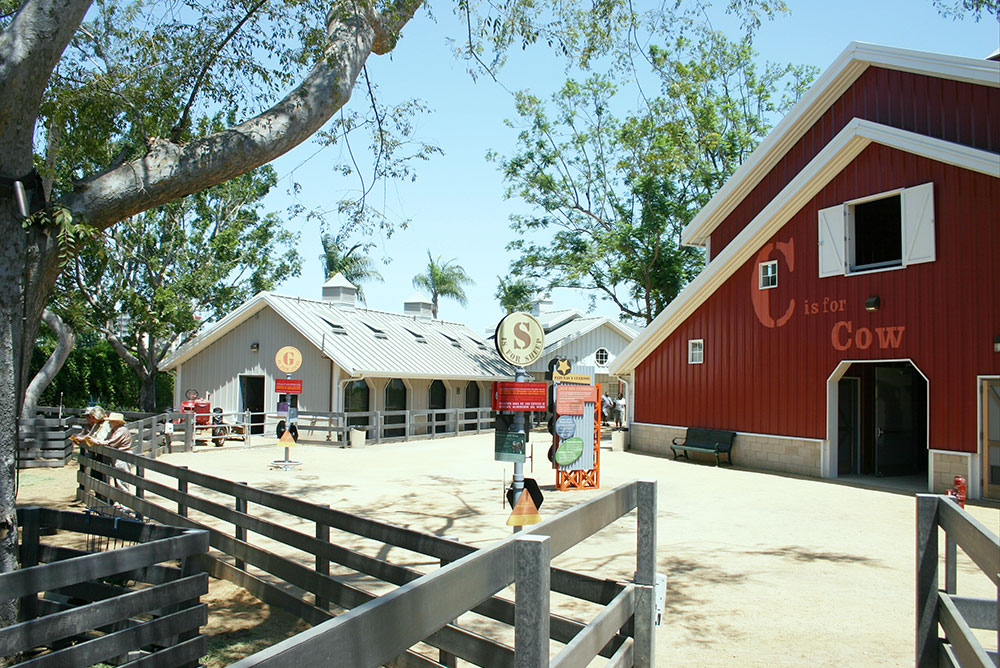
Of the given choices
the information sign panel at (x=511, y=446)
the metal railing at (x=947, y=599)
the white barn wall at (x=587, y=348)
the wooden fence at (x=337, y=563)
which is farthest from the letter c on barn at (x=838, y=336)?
the white barn wall at (x=587, y=348)

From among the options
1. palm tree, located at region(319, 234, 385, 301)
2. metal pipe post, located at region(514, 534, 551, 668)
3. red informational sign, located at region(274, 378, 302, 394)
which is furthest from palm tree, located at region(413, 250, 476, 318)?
metal pipe post, located at region(514, 534, 551, 668)

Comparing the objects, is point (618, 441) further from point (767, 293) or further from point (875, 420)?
point (875, 420)

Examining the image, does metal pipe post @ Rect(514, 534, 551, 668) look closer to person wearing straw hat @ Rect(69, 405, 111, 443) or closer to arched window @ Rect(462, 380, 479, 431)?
person wearing straw hat @ Rect(69, 405, 111, 443)

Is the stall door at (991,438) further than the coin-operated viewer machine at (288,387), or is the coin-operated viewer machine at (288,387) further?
the coin-operated viewer machine at (288,387)

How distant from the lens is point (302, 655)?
151 cm

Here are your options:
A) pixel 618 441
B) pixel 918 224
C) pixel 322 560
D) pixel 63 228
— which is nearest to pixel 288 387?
pixel 618 441

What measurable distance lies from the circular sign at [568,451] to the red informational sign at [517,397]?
9.21 ft

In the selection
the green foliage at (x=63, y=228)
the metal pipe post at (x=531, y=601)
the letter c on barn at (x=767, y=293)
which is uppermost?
the letter c on barn at (x=767, y=293)

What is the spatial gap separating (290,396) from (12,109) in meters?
19.9

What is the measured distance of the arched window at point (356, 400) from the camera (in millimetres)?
24609

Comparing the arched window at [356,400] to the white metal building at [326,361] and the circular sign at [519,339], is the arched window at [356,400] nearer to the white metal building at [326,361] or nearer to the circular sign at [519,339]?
the white metal building at [326,361]

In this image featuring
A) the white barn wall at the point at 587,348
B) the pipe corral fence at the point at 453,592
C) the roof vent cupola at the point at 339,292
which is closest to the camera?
the pipe corral fence at the point at 453,592

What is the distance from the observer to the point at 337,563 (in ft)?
18.1

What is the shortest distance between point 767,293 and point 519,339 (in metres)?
9.45
